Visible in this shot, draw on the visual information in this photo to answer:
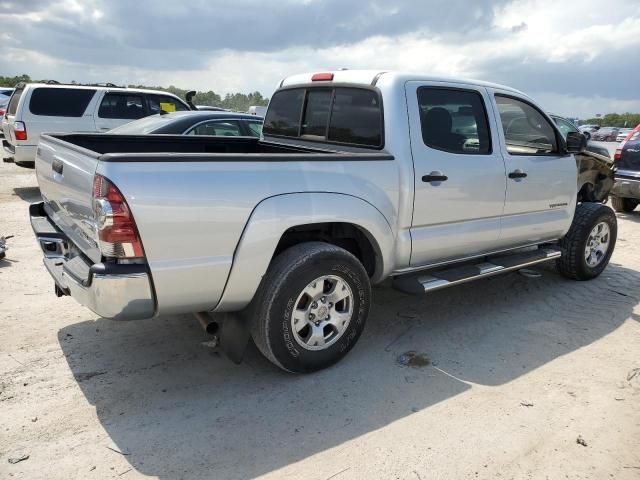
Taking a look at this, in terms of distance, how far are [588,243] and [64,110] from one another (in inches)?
347

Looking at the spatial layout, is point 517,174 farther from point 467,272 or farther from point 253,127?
point 253,127

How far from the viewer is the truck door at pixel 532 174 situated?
451cm

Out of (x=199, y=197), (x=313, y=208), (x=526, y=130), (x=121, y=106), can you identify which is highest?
(x=526, y=130)

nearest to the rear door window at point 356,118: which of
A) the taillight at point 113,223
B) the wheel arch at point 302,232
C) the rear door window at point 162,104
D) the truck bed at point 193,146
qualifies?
the truck bed at point 193,146

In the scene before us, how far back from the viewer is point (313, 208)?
3.25 meters

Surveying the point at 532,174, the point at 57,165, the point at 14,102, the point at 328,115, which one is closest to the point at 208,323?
the point at 57,165

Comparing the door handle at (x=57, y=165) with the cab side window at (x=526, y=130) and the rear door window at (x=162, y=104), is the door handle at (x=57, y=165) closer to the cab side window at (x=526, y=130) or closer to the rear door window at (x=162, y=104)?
the cab side window at (x=526, y=130)

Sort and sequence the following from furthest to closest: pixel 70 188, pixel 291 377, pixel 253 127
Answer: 1. pixel 253 127
2. pixel 291 377
3. pixel 70 188

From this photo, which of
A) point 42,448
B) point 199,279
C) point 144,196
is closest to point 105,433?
point 42,448

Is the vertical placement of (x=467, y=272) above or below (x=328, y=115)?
below

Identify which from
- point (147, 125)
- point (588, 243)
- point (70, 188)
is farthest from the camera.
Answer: point (147, 125)

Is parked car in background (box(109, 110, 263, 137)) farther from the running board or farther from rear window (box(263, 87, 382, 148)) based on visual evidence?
the running board

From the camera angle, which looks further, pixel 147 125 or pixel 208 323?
pixel 147 125

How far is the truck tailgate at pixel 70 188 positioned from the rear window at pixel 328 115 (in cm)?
195
